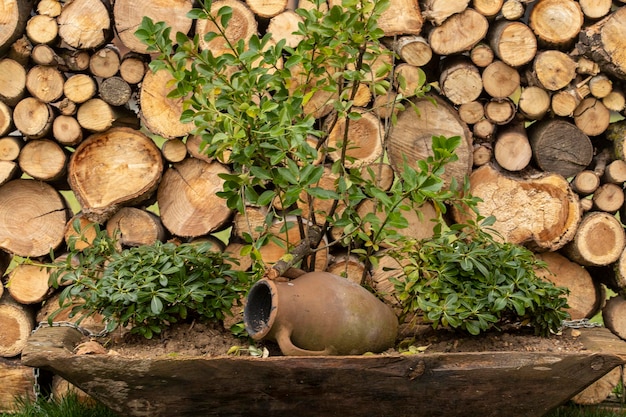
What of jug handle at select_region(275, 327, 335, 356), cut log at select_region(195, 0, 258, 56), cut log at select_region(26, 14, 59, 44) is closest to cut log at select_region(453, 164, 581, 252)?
jug handle at select_region(275, 327, 335, 356)

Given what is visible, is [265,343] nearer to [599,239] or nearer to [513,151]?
[513,151]

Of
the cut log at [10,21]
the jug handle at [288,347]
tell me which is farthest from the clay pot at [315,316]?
the cut log at [10,21]

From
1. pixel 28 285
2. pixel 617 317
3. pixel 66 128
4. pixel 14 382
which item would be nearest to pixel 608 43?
pixel 617 317

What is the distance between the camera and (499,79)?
138 inches

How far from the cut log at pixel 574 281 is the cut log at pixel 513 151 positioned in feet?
1.45

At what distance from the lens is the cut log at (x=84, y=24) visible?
343 cm

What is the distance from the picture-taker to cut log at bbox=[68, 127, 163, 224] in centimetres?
350

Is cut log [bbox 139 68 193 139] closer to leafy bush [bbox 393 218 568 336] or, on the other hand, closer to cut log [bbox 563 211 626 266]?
leafy bush [bbox 393 218 568 336]

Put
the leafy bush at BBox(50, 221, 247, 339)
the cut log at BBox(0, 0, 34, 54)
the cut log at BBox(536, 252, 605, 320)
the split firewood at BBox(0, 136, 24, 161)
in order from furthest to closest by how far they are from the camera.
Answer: the cut log at BBox(536, 252, 605, 320) < the split firewood at BBox(0, 136, 24, 161) < the cut log at BBox(0, 0, 34, 54) < the leafy bush at BBox(50, 221, 247, 339)

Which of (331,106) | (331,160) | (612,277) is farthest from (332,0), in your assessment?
(612,277)

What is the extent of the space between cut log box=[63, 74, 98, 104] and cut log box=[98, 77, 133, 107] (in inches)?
1.7

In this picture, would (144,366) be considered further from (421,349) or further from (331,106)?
(331,106)

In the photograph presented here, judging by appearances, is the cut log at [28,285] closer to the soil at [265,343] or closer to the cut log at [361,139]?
the soil at [265,343]

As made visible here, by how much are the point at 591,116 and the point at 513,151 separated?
1.23ft
